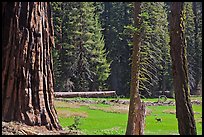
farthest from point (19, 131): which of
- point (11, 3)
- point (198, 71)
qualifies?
point (198, 71)

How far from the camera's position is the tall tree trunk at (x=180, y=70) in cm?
859

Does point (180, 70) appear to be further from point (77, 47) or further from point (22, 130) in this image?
point (77, 47)

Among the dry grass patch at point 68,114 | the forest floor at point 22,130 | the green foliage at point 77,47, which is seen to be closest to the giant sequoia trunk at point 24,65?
the forest floor at point 22,130

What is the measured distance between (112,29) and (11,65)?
56247 mm

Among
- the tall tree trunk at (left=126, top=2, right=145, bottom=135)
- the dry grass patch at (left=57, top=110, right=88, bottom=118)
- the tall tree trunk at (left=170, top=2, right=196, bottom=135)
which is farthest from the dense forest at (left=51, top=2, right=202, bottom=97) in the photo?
the tall tree trunk at (left=170, top=2, right=196, bottom=135)

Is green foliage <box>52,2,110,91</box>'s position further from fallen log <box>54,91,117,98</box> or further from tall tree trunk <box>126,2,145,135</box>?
tall tree trunk <box>126,2,145,135</box>

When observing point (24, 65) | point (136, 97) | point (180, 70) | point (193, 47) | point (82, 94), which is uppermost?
point (193, 47)

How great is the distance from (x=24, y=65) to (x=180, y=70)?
3.44 meters

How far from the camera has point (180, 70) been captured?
8.57 meters

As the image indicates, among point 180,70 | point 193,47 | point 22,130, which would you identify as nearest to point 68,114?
point 22,130

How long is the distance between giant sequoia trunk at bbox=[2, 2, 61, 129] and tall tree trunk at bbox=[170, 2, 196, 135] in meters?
3.05

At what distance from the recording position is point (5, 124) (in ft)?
30.4

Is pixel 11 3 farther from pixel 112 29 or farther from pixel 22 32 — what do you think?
pixel 112 29

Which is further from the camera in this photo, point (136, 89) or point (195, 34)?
point (195, 34)
